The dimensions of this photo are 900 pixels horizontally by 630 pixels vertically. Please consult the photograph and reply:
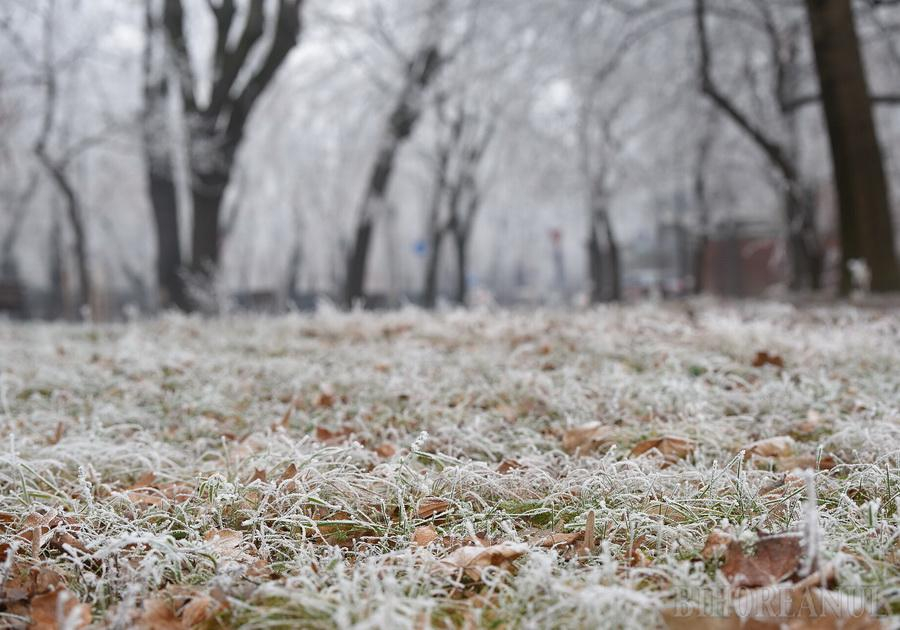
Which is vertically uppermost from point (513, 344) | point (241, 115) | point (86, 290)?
point (241, 115)

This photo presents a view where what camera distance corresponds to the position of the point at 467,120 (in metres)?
18.3

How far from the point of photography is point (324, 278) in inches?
1631

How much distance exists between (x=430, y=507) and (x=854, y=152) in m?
6.36

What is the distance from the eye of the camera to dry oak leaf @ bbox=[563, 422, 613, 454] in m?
2.08

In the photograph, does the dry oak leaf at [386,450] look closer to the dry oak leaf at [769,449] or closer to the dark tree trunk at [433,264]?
the dry oak leaf at [769,449]

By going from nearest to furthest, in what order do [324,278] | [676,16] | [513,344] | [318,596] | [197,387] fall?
[318,596] < [197,387] < [513,344] < [676,16] < [324,278]

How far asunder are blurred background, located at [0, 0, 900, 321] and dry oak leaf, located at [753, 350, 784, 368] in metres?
4.07

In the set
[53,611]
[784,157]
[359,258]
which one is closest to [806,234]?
[784,157]

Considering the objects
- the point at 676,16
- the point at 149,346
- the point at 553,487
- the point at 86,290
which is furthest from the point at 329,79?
the point at 553,487

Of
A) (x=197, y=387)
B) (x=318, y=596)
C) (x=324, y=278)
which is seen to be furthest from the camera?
(x=324, y=278)

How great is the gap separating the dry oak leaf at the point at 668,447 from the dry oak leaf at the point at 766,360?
44.8 inches

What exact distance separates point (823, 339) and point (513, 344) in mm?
1503

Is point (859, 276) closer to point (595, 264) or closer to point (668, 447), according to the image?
point (668, 447)

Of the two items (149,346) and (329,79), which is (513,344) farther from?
(329,79)
